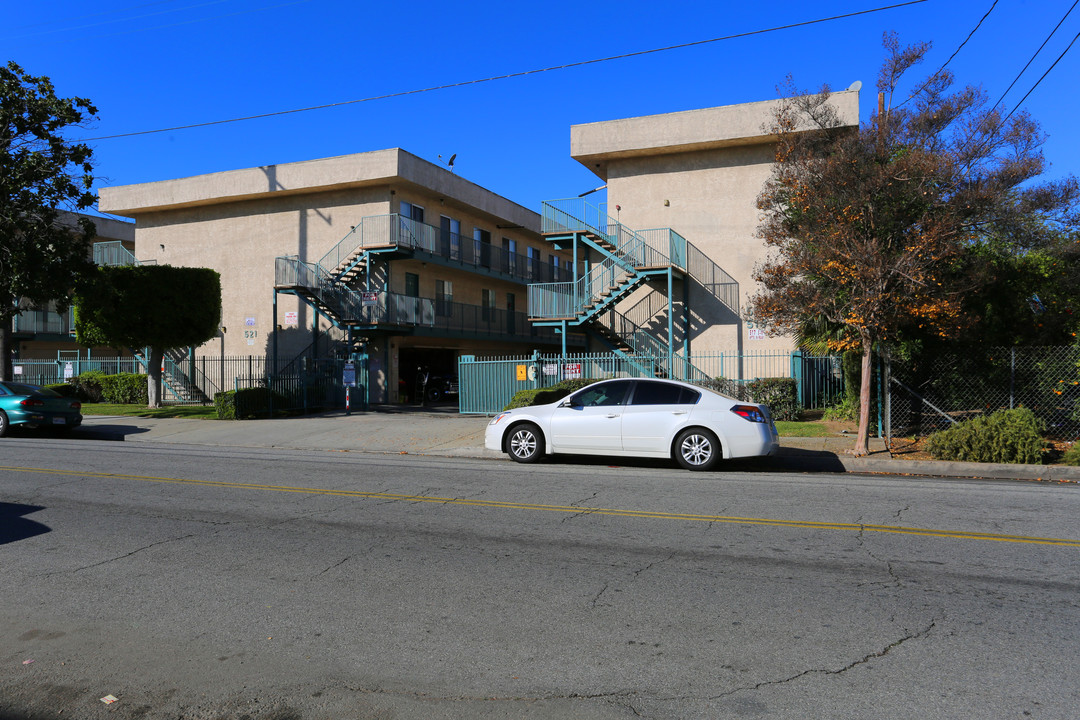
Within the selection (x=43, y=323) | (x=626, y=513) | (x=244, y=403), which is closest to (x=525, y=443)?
(x=626, y=513)

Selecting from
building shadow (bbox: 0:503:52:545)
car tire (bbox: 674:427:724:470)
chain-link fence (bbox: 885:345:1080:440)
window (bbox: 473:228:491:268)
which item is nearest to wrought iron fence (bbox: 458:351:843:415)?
chain-link fence (bbox: 885:345:1080:440)

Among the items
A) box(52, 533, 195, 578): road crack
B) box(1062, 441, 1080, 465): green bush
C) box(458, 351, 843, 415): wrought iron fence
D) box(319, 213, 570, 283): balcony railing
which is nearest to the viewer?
box(52, 533, 195, 578): road crack

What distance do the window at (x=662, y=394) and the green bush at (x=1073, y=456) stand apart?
5.89 meters

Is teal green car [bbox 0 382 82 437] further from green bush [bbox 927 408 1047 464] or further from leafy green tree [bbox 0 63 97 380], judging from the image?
green bush [bbox 927 408 1047 464]

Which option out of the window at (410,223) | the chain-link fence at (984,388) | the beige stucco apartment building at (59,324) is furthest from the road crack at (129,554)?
Result: the beige stucco apartment building at (59,324)

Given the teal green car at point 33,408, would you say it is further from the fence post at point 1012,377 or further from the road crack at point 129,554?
the fence post at point 1012,377

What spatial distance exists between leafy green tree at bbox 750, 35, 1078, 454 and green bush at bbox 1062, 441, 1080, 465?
2627mm

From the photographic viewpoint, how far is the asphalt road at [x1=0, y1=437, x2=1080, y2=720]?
3.71m

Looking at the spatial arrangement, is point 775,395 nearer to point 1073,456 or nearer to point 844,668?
point 1073,456

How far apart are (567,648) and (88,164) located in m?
23.9

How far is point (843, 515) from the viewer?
7.82 metres

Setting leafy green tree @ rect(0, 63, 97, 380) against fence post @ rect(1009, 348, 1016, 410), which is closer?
fence post @ rect(1009, 348, 1016, 410)

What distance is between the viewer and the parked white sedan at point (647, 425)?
11.2 m

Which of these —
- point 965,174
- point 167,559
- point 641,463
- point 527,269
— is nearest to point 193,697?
point 167,559
